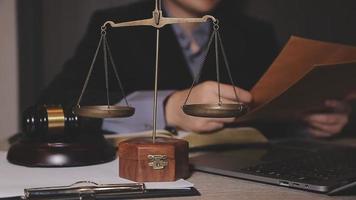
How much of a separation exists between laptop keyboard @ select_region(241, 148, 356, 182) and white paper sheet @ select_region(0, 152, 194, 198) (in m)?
0.12

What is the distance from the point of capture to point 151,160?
2.11 ft

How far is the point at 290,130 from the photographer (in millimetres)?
1278

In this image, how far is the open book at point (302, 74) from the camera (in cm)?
74

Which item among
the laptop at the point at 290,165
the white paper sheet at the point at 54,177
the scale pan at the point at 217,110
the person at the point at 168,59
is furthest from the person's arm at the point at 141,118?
the scale pan at the point at 217,110

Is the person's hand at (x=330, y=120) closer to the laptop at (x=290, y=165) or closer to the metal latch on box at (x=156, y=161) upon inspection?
the laptop at (x=290, y=165)

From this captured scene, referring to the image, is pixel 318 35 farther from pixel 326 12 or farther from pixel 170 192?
pixel 170 192

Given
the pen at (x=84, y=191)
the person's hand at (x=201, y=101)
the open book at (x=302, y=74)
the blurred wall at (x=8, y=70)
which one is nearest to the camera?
the pen at (x=84, y=191)

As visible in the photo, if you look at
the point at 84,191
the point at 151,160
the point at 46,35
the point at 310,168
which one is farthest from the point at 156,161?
the point at 46,35

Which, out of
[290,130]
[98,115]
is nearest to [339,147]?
[290,130]

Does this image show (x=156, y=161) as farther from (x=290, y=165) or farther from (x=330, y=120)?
(x=330, y=120)

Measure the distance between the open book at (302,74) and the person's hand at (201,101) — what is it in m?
0.04

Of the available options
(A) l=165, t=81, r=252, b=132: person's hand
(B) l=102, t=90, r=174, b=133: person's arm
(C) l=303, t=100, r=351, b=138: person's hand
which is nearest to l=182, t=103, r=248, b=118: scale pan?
(A) l=165, t=81, r=252, b=132: person's hand

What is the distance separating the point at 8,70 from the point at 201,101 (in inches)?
21.4

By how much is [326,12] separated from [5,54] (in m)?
0.78
